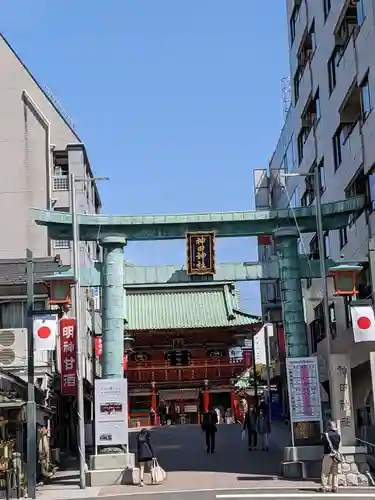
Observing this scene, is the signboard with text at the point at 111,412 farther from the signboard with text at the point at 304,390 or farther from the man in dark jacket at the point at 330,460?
the man in dark jacket at the point at 330,460

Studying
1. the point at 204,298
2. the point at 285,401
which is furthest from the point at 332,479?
the point at 204,298

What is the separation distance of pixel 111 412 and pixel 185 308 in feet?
111

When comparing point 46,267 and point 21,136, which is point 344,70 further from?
point 21,136


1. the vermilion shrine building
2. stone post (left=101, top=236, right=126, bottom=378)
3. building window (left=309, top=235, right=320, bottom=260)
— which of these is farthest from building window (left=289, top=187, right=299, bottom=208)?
stone post (left=101, top=236, right=126, bottom=378)

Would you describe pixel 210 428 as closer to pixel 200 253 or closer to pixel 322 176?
pixel 200 253

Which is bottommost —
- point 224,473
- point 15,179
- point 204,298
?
point 224,473

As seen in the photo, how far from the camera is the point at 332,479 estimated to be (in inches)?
742

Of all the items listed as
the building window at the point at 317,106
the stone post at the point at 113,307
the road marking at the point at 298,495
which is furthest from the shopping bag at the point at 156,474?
the building window at the point at 317,106

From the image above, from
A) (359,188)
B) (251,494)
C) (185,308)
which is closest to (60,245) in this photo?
(359,188)

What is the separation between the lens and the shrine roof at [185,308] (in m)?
53.5

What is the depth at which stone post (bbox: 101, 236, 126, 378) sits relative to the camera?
2319cm

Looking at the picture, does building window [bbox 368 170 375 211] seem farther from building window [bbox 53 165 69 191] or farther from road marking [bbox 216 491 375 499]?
building window [bbox 53 165 69 191]

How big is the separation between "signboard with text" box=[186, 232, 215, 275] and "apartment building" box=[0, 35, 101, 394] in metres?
15.9

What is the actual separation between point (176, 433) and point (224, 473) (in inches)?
700
